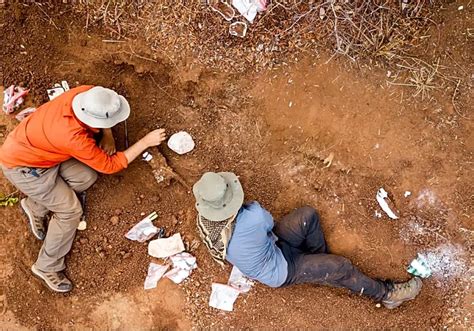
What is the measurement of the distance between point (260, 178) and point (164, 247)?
0.91 metres

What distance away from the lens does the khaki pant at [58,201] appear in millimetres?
4352

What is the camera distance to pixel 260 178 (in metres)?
4.75

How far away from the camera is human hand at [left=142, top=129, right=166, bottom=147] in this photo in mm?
4559

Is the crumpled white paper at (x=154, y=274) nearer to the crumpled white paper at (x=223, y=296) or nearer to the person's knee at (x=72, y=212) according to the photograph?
the crumpled white paper at (x=223, y=296)

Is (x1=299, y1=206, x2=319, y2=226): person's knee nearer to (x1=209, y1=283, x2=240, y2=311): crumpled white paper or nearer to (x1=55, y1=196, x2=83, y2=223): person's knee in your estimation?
(x1=209, y1=283, x2=240, y2=311): crumpled white paper

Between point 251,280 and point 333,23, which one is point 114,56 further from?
point 251,280

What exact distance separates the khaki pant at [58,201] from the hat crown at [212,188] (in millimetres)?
1219

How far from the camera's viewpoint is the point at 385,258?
469 centimetres

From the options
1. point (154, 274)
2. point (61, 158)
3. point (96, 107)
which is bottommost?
point (154, 274)

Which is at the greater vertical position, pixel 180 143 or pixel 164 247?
pixel 180 143

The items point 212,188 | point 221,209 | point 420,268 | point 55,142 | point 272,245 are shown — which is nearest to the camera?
point 212,188

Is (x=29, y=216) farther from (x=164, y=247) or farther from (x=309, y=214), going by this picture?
(x=309, y=214)

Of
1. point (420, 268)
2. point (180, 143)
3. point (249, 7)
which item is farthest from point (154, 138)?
point (420, 268)

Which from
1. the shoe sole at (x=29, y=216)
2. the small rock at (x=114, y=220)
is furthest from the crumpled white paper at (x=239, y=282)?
the shoe sole at (x=29, y=216)
